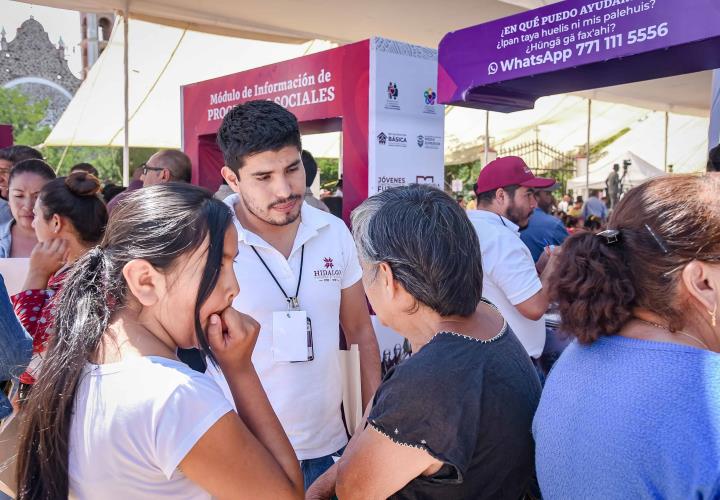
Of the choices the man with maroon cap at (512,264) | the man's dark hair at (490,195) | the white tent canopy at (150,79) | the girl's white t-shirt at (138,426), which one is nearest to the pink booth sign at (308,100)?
the man's dark hair at (490,195)

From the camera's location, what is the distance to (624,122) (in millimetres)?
19781

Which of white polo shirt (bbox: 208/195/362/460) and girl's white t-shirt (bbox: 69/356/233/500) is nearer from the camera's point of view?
girl's white t-shirt (bbox: 69/356/233/500)

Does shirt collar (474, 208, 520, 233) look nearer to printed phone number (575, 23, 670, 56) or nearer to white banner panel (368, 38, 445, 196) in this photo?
white banner panel (368, 38, 445, 196)

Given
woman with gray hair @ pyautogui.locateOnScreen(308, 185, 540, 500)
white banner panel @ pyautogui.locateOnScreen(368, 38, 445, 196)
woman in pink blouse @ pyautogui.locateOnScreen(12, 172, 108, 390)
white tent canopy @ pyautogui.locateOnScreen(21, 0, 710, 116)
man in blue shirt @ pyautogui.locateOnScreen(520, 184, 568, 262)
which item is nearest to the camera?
woman with gray hair @ pyautogui.locateOnScreen(308, 185, 540, 500)

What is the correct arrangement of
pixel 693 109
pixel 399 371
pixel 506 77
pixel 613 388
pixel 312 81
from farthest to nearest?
pixel 693 109 < pixel 312 81 < pixel 506 77 < pixel 399 371 < pixel 613 388

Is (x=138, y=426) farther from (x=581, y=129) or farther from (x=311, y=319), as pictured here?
(x=581, y=129)

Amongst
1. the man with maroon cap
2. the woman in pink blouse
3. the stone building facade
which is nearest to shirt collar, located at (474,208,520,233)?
the man with maroon cap

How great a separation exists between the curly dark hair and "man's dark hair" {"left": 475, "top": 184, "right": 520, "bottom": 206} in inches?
90.0

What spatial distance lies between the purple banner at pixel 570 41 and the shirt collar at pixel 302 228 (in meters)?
2.12

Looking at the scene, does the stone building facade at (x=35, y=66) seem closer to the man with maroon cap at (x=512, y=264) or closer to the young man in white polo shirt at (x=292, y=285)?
the man with maroon cap at (x=512, y=264)

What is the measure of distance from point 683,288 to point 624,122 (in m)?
20.8

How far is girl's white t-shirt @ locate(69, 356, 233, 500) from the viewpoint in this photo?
40.0 inches

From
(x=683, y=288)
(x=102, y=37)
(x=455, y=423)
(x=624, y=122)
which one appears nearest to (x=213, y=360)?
(x=455, y=423)

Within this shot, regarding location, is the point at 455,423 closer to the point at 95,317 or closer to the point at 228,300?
the point at 228,300
